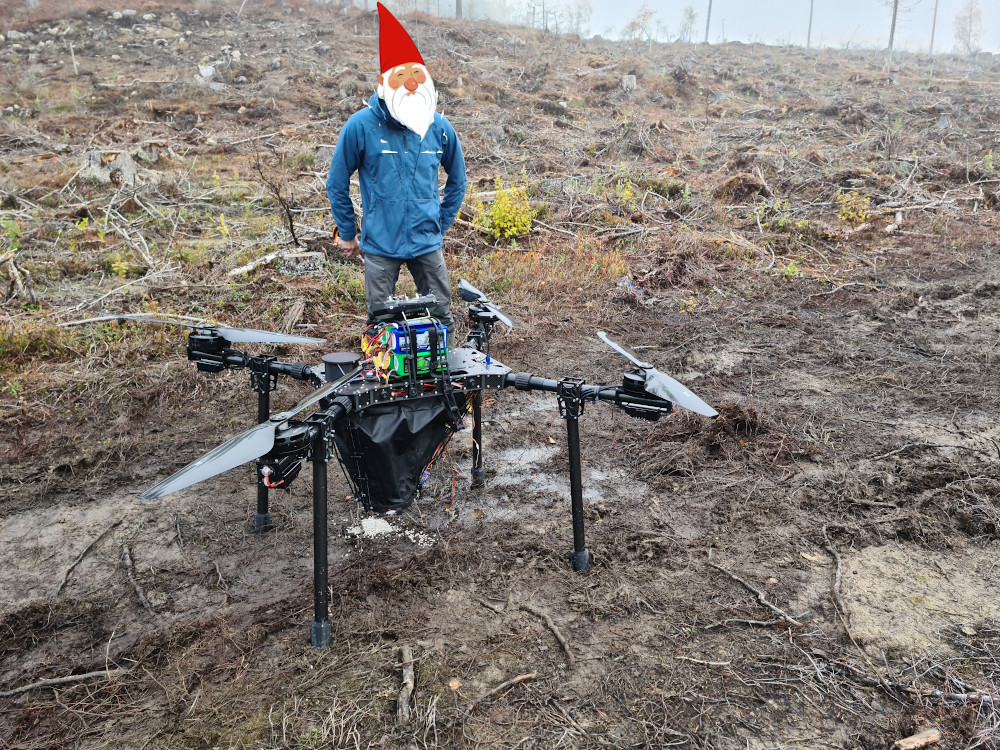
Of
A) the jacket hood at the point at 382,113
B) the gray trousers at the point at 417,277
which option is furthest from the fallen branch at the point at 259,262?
the jacket hood at the point at 382,113

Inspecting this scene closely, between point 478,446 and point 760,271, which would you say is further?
point 760,271

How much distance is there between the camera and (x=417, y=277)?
403 cm

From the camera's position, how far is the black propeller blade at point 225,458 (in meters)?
1.78

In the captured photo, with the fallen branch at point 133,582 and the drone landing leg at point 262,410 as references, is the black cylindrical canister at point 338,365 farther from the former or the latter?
the fallen branch at point 133,582

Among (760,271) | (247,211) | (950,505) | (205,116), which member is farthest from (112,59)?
(950,505)

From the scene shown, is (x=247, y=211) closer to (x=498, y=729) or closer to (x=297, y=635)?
(x=297, y=635)

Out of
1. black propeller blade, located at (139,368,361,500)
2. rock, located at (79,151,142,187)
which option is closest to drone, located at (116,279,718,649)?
black propeller blade, located at (139,368,361,500)

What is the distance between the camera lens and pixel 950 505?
3594mm

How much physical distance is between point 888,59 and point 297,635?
44578 mm

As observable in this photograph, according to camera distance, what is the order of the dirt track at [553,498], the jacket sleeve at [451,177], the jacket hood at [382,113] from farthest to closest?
the jacket sleeve at [451,177], the jacket hood at [382,113], the dirt track at [553,498]

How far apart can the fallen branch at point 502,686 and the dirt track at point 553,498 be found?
0.7 inches

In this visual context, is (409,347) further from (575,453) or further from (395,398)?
(575,453)

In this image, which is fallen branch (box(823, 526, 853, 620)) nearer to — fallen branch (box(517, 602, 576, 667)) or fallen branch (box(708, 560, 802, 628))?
fallen branch (box(708, 560, 802, 628))

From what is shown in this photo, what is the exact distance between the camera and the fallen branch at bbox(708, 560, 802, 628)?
9.26ft
